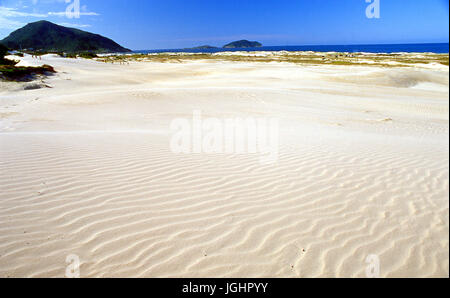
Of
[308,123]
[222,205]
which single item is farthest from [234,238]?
[308,123]

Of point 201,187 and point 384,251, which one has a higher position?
point 201,187

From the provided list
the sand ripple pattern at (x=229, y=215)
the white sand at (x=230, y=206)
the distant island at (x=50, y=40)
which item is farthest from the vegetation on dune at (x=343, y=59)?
the distant island at (x=50, y=40)

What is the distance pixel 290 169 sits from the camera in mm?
4867

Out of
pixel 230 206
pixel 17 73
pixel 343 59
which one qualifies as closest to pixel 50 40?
pixel 17 73

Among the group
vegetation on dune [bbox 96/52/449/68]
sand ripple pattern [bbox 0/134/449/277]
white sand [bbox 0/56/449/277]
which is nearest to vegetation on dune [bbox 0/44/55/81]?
white sand [bbox 0/56/449/277]

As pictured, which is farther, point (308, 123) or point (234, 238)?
point (308, 123)

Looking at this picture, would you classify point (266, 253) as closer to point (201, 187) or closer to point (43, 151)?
point (201, 187)

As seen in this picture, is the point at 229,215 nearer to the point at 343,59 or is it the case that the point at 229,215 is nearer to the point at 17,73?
the point at 17,73

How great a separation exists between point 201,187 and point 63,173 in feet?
7.87

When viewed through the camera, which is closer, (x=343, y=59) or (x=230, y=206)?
(x=230, y=206)

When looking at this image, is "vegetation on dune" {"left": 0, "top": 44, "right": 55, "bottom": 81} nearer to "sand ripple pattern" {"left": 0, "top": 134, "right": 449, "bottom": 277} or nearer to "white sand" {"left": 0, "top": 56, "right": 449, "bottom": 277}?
"white sand" {"left": 0, "top": 56, "right": 449, "bottom": 277}

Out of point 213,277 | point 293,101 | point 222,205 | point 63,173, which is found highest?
point 293,101

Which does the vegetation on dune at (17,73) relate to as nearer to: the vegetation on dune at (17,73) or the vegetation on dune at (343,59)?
the vegetation on dune at (17,73)

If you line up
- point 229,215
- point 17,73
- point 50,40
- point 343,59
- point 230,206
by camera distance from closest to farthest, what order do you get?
point 229,215
point 230,206
point 17,73
point 343,59
point 50,40
